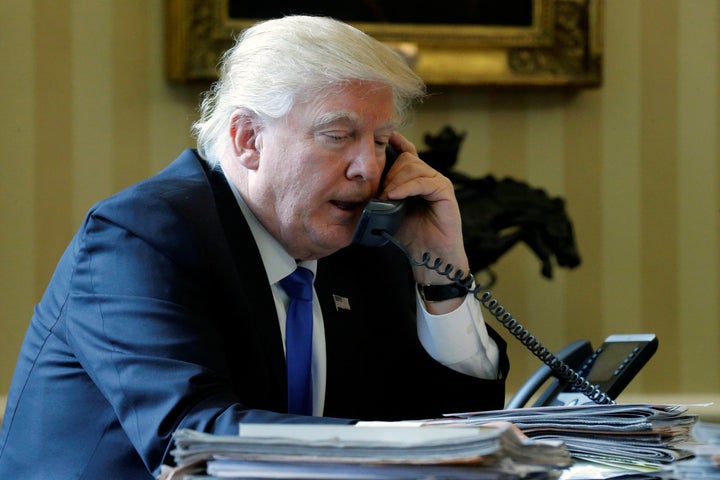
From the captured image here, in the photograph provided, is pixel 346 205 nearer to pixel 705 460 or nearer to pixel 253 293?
pixel 253 293

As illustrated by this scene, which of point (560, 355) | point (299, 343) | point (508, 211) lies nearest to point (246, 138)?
point (299, 343)

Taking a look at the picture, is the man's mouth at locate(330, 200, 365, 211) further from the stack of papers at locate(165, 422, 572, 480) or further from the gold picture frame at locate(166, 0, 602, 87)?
the gold picture frame at locate(166, 0, 602, 87)

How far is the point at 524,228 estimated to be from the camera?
332cm

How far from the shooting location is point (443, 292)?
2.06 meters

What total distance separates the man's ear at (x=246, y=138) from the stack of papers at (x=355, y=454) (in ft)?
3.10

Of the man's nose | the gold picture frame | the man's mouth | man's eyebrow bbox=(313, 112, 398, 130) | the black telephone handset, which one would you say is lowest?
the black telephone handset

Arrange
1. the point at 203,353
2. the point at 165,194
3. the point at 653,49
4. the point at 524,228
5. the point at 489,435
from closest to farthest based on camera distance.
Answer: the point at 489,435 → the point at 203,353 → the point at 165,194 → the point at 524,228 → the point at 653,49

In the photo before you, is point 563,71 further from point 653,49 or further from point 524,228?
point 524,228

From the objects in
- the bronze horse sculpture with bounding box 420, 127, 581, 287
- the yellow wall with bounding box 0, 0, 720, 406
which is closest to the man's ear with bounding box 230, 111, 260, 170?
the bronze horse sculpture with bounding box 420, 127, 581, 287

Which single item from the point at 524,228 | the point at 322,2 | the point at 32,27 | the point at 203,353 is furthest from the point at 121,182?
the point at 203,353

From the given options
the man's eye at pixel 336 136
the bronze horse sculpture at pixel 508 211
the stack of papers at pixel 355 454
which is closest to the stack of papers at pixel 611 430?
the stack of papers at pixel 355 454

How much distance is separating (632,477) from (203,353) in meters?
0.61

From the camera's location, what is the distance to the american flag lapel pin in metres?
2.05

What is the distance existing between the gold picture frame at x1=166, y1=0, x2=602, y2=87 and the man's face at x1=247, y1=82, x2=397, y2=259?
1755 mm
